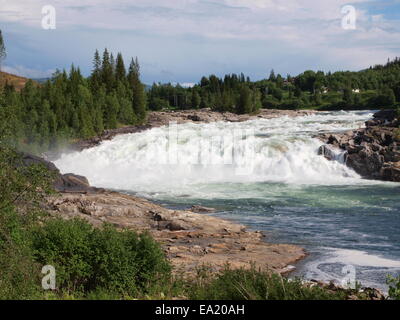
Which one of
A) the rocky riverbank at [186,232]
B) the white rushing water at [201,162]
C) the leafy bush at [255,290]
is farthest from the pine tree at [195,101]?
the leafy bush at [255,290]

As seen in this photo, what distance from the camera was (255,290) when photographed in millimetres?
10734

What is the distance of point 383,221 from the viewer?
25219 mm

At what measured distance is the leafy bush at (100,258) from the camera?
13721 millimetres

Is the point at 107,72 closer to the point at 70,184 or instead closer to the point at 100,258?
the point at 70,184

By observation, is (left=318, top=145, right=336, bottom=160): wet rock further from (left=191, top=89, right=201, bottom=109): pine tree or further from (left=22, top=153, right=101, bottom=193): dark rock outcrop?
(left=191, top=89, right=201, bottom=109): pine tree

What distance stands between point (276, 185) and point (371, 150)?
10.6 meters

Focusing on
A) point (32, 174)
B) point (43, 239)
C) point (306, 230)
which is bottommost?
point (306, 230)

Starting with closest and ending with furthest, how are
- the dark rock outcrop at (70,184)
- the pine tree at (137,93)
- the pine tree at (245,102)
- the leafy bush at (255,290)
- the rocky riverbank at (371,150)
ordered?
the leafy bush at (255,290) < the dark rock outcrop at (70,184) < the rocky riverbank at (371,150) < the pine tree at (137,93) < the pine tree at (245,102)

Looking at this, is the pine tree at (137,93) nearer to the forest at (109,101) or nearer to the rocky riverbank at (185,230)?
the forest at (109,101)

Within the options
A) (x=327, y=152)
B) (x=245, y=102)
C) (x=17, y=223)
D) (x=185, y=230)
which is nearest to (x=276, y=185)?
(x=327, y=152)

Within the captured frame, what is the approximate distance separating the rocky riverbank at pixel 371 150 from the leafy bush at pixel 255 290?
31.1 meters
